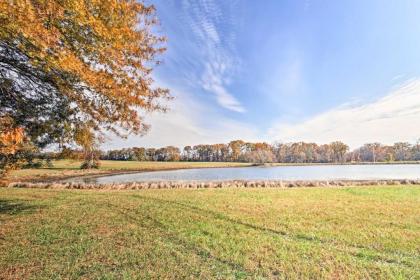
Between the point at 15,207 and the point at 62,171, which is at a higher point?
the point at 62,171

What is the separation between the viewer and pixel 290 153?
12300 centimetres

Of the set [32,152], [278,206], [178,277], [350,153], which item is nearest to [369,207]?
[278,206]

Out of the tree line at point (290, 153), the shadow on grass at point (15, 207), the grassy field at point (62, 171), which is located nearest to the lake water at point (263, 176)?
the grassy field at point (62, 171)

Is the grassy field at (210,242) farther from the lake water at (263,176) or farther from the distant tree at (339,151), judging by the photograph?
the distant tree at (339,151)

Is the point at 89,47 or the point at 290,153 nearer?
the point at 89,47

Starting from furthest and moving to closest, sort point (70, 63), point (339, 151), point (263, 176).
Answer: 1. point (339, 151)
2. point (263, 176)
3. point (70, 63)

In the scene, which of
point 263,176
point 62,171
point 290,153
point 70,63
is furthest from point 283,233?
point 290,153

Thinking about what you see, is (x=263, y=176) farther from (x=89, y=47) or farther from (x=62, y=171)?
(x=89, y=47)

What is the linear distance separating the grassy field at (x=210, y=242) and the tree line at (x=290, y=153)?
10244cm

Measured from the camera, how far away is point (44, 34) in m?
4.14

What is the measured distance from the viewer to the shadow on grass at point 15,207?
354 inches

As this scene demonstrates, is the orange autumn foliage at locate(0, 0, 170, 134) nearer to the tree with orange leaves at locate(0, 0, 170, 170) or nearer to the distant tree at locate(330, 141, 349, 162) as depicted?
the tree with orange leaves at locate(0, 0, 170, 170)

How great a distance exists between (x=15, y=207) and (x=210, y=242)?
329 inches

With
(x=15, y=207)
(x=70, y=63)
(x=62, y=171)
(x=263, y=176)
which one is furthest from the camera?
(x=62, y=171)
